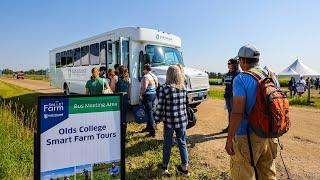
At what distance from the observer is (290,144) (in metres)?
8.77

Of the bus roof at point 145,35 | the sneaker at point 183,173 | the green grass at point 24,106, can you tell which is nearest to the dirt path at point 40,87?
the green grass at point 24,106

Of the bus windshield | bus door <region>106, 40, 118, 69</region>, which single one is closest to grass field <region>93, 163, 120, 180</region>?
the bus windshield

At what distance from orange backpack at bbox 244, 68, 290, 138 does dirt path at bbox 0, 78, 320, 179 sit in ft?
9.40

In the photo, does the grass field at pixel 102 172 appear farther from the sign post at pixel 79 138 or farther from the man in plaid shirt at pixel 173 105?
the man in plaid shirt at pixel 173 105

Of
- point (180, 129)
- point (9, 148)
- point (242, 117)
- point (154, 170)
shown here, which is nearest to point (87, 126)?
point (242, 117)

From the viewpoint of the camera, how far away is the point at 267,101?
3.71 meters

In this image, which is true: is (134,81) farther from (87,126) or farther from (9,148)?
(87,126)

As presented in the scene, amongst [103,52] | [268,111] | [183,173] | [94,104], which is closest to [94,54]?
[103,52]

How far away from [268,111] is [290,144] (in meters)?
5.61

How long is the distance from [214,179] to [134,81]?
23.9 ft

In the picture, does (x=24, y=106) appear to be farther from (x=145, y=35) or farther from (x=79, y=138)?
(x=79, y=138)

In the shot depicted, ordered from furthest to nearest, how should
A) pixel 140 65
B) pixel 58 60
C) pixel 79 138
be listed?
1. pixel 58 60
2. pixel 140 65
3. pixel 79 138

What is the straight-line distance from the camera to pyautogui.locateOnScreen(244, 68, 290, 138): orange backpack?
3.70 metres

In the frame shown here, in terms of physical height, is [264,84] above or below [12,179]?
above
